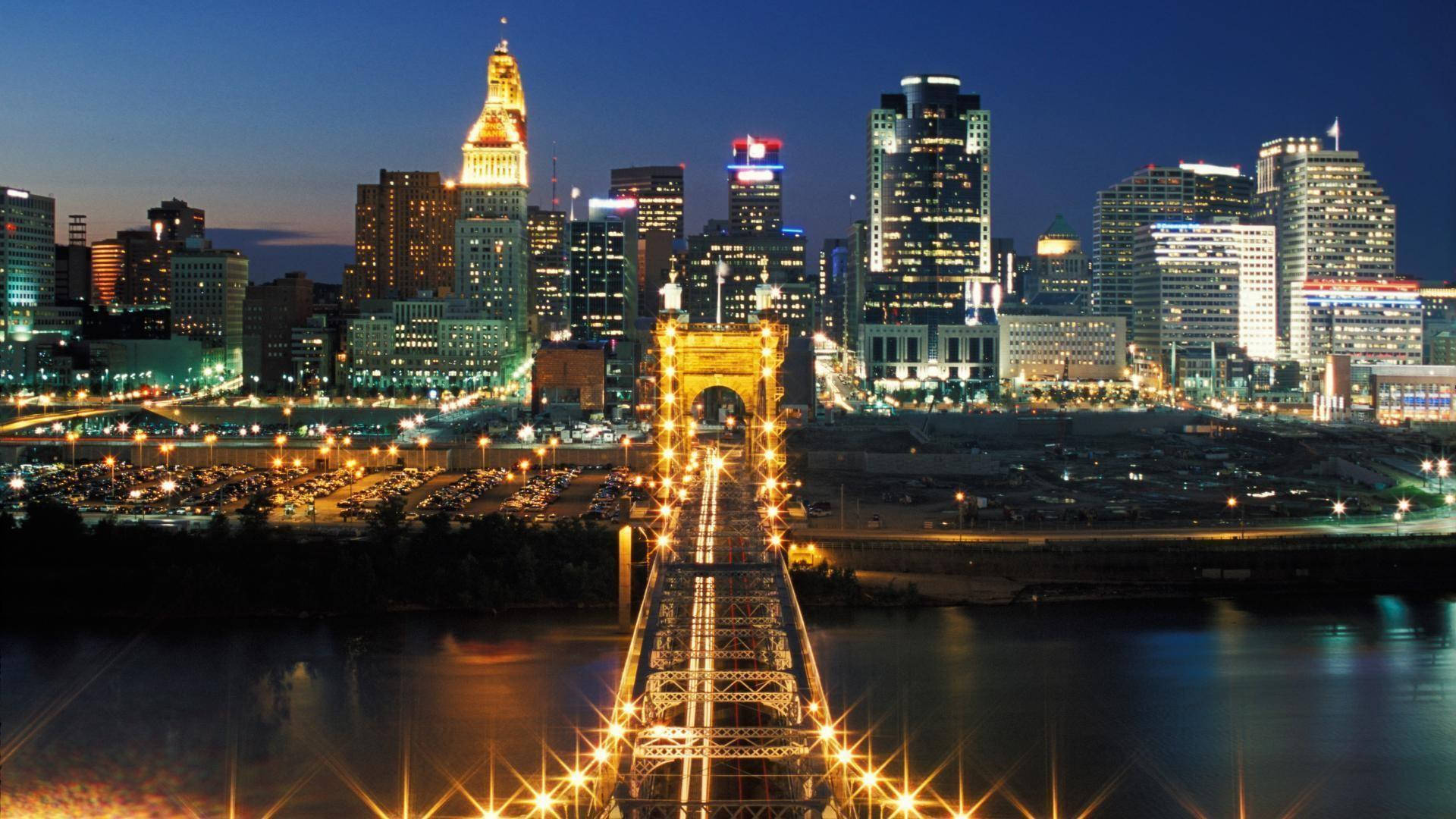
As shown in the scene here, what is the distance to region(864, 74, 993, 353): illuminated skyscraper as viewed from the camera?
7181cm

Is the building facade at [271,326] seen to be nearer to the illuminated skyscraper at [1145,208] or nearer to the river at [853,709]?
the illuminated skyscraper at [1145,208]

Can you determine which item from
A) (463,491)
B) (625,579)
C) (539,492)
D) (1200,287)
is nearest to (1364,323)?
(1200,287)

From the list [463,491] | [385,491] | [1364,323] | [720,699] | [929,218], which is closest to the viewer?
[720,699]

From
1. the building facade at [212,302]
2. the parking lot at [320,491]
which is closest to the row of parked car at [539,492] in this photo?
the parking lot at [320,491]

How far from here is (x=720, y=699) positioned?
9.45 m

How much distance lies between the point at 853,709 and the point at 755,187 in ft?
245

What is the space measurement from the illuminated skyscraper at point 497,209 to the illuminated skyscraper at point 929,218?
Result: 55.7ft

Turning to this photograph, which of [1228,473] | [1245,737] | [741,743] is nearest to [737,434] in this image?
[1228,473]

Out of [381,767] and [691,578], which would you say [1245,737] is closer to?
[691,578]

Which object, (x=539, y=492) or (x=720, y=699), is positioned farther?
(x=539, y=492)

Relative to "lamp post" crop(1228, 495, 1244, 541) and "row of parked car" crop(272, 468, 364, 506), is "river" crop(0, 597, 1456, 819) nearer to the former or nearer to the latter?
"lamp post" crop(1228, 495, 1244, 541)

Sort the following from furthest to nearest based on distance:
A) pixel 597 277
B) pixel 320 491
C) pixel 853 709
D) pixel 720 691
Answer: pixel 597 277, pixel 320 491, pixel 853 709, pixel 720 691

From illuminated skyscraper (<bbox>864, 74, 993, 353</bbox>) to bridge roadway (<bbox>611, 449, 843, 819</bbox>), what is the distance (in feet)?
189

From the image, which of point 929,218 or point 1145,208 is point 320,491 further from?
point 1145,208
